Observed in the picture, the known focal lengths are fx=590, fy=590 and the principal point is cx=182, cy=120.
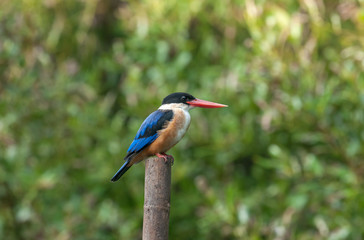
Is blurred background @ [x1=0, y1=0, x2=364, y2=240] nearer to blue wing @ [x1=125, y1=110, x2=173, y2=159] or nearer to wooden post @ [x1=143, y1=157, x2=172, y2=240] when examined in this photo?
blue wing @ [x1=125, y1=110, x2=173, y2=159]

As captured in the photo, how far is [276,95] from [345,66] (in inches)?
26.6

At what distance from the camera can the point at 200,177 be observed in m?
5.77

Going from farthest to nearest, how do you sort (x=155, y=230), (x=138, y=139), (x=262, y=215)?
(x=262, y=215), (x=138, y=139), (x=155, y=230)

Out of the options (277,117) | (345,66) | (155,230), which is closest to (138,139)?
(155,230)

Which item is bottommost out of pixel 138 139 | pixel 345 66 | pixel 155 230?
pixel 155 230

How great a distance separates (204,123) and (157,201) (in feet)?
9.90

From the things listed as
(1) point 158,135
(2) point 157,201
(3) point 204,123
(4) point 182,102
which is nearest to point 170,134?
(1) point 158,135

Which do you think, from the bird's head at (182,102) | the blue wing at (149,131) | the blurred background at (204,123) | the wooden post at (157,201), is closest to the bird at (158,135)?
the blue wing at (149,131)

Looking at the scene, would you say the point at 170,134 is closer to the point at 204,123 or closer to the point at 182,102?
the point at 182,102

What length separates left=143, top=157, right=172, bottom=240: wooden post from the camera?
270cm

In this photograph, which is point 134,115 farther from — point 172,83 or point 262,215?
point 262,215

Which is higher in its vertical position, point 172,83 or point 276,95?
point 172,83

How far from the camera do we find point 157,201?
8.95ft

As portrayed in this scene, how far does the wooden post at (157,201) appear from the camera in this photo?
270 cm
